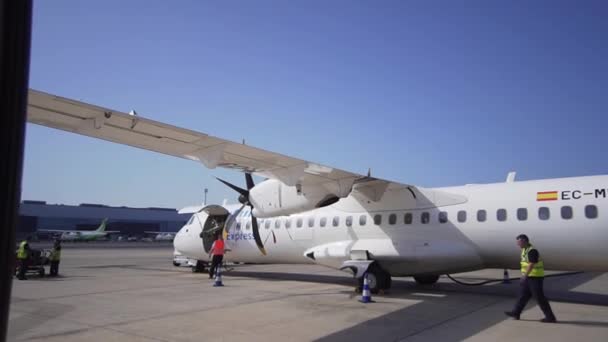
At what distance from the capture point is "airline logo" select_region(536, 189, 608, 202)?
946 centimetres

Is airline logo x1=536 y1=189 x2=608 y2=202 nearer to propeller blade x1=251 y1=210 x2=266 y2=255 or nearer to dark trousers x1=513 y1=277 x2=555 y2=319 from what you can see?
dark trousers x1=513 y1=277 x2=555 y2=319

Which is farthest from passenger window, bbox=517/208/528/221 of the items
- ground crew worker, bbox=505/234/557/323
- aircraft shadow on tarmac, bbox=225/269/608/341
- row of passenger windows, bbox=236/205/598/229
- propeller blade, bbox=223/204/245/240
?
propeller blade, bbox=223/204/245/240

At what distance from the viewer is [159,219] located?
92000 millimetres

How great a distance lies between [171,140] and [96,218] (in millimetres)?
83248

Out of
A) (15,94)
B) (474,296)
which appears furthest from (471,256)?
(15,94)

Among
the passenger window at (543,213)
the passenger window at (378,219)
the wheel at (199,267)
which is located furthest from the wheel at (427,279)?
the wheel at (199,267)

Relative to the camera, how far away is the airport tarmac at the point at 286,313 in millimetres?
6836

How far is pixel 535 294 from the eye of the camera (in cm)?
780

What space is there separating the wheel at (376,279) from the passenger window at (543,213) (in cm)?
399

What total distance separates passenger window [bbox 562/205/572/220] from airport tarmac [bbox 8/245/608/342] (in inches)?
76.0

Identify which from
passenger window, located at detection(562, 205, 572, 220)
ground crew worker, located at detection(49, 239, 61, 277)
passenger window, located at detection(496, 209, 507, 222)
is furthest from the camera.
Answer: ground crew worker, located at detection(49, 239, 61, 277)

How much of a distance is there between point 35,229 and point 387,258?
252 ft

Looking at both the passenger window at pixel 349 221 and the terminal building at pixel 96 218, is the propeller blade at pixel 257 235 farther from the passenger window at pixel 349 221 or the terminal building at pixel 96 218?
the terminal building at pixel 96 218

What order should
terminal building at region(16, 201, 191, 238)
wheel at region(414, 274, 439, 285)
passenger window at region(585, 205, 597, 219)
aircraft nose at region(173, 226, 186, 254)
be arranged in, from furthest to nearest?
terminal building at region(16, 201, 191, 238), aircraft nose at region(173, 226, 186, 254), wheel at region(414, 274, 439, 285), passenger window at region(585, 205, 597, 219)
